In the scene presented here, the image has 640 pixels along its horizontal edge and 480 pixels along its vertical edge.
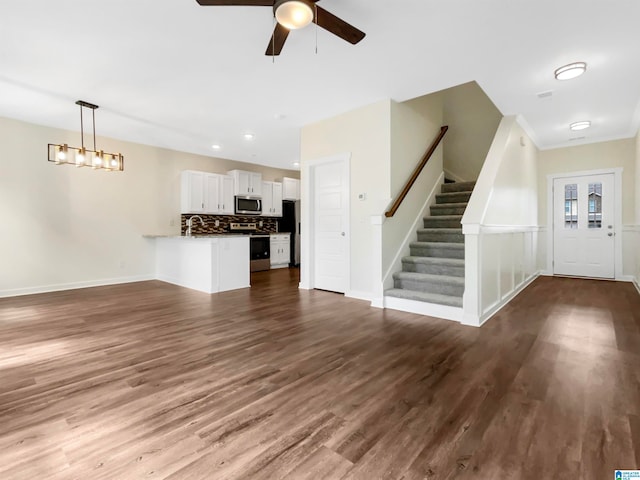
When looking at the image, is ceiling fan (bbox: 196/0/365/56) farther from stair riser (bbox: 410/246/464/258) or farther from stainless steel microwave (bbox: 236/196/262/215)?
stainless steel microwave (bbox: 236/196/262/215)

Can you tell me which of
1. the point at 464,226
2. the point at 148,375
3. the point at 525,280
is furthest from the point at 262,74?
the point at 525,280

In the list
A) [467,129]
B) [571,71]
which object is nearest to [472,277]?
[571,71]

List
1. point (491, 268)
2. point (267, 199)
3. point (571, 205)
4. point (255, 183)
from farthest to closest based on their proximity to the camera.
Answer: point (267, 199) < point (255, 183) < point (571, 205) < point (491, 268)

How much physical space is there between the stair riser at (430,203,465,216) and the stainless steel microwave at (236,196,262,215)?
15.0 ft

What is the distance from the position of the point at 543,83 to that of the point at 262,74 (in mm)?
3254

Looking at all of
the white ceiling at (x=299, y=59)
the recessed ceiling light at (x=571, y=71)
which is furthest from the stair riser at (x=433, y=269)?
the recessed ceiling light at (x=571, y=71)

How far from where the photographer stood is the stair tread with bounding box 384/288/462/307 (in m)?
3.63

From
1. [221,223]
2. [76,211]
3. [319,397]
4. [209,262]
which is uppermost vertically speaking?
[76,211]

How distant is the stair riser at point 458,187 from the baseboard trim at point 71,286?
599 cm

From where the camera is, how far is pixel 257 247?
305 inches

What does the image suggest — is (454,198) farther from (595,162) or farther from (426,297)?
(595,162)

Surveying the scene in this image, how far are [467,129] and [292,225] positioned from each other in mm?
4939

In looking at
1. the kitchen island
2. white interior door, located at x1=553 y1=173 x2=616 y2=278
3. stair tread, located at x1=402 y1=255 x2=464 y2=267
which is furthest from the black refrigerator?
white interior door, located at x1=553 y1=173 x2=616 y2=278

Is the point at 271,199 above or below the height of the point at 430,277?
above
